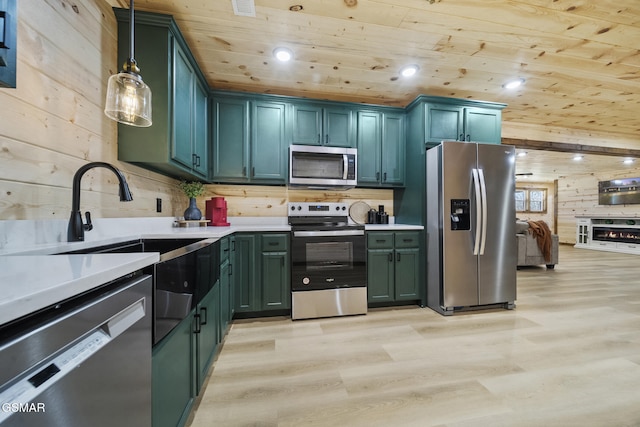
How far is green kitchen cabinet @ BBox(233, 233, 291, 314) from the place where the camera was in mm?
2430

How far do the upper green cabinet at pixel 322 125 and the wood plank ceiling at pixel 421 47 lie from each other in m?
0.20

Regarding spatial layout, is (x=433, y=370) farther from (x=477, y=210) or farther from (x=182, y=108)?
(x=182, y=108)

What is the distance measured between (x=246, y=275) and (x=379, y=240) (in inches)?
56.9

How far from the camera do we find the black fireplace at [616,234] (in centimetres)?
631

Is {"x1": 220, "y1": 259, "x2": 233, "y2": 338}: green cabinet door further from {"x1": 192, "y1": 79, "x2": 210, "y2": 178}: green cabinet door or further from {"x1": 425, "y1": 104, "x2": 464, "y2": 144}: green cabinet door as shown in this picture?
{"x1": 425, "y1": 104, "x2": 464, "y2": 144}: green cabinet door

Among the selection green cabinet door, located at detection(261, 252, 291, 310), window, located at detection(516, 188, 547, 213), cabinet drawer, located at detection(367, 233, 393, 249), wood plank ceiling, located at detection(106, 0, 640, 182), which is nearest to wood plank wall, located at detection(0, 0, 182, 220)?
wood plank ceiling, located at detection(106, 0, 640, 182)

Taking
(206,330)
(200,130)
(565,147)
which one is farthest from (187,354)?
(565,147)

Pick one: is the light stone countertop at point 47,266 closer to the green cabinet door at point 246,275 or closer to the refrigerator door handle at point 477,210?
the green cabinet door at point 246,275

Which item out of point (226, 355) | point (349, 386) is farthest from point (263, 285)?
point (349, 386)

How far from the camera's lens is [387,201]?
3410mm

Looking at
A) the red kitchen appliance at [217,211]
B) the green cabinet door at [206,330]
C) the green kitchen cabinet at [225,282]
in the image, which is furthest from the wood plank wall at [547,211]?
the green cabinet door at [206,330]

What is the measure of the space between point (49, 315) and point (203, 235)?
124 cm

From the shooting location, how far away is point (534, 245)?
456cm

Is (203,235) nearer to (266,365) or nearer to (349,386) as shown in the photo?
(266,365)
